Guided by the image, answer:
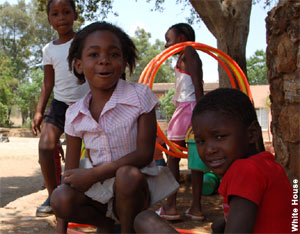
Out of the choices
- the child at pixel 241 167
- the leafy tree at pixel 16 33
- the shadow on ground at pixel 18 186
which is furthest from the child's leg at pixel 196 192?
the leafy tree at pixel 16 33

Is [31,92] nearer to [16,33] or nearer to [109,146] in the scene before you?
[16,33]

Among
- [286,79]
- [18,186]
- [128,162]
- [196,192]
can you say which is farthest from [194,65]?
[18,186]

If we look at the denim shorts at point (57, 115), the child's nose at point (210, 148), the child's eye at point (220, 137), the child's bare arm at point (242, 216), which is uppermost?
the denim shorts at point (57, 115)

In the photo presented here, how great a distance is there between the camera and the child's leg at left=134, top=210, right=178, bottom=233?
58.9 inches

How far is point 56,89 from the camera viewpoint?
336 cm

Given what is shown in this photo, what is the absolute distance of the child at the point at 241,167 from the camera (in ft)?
4.27

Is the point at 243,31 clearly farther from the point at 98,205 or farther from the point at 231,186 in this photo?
the point at 231,186

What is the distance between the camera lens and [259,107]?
85.2 feet

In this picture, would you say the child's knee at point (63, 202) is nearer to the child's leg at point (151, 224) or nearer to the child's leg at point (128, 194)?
the child's leg at point (128, 194)

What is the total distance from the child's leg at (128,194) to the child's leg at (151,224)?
36cm

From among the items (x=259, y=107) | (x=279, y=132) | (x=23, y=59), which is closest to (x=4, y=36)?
(x=23, y=59)

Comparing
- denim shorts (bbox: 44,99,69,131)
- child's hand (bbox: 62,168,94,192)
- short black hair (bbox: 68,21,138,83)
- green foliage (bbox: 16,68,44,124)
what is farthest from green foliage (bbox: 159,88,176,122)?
child's hand (bbox: 62,168,94,192)

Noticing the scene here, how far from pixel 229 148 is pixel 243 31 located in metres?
4.21

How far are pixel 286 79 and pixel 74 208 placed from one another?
6.34 ft
